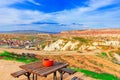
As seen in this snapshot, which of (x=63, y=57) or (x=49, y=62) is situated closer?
(x=49, y=62)

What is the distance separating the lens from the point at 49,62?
35.4 ft

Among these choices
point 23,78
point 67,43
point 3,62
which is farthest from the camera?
point 67,43

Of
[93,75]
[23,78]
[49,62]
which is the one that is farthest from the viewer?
[93,75]

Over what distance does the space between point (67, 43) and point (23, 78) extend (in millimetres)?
55763

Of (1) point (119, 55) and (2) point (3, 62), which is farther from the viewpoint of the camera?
(1) point (119, 55)

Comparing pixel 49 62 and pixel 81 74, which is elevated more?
pixel 49 62

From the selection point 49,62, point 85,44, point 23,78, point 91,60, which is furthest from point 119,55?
point 49,62

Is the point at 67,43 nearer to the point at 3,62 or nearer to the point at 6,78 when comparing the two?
the point at 3,62

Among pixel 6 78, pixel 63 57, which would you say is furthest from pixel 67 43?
pixel 6 78

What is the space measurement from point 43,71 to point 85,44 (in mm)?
53580

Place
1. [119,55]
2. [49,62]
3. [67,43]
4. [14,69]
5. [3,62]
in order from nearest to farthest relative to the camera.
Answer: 1. [49,62]
2. [14,69]
3. [3,62]
4. [119,55]
5. [67,43]

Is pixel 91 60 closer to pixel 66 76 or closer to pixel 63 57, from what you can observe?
pixel 63 57

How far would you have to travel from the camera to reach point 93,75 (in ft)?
52.1

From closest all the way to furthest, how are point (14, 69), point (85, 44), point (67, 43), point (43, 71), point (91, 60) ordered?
point (43, 71) < point (14, 69) < point (91, 60) < point (85, 44) < point (67, 43)
